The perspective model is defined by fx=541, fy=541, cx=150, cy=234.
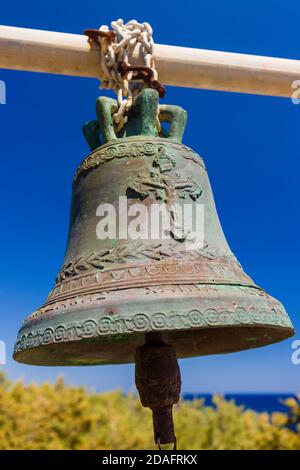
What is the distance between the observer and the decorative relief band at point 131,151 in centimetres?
196

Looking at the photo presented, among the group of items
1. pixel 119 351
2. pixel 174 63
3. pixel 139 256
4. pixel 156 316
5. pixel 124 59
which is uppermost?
pixel 174 63

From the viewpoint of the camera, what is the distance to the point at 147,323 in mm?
1497

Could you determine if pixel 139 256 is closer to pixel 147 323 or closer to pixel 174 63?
pixel 147 323

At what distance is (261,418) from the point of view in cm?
841

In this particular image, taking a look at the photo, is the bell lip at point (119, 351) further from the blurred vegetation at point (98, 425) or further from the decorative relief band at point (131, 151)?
the blurred vegetation at point (98, 425)

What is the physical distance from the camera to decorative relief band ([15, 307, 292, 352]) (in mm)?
1500

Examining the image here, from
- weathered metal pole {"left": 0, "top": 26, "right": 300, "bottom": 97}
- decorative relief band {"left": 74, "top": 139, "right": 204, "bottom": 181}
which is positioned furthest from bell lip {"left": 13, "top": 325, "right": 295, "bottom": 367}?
weathered metal pole {"left": 0, "top": 26, "right": 300, "bottom": 97}

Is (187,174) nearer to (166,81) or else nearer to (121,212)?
(121,212)

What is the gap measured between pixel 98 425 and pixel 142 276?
26.1 ft

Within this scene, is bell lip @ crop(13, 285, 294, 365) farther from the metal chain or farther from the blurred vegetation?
the blurred vegetation

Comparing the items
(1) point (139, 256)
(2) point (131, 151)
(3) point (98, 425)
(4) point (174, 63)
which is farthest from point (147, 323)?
(3) point (98, 425)

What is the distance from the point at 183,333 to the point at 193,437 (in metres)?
7.59
